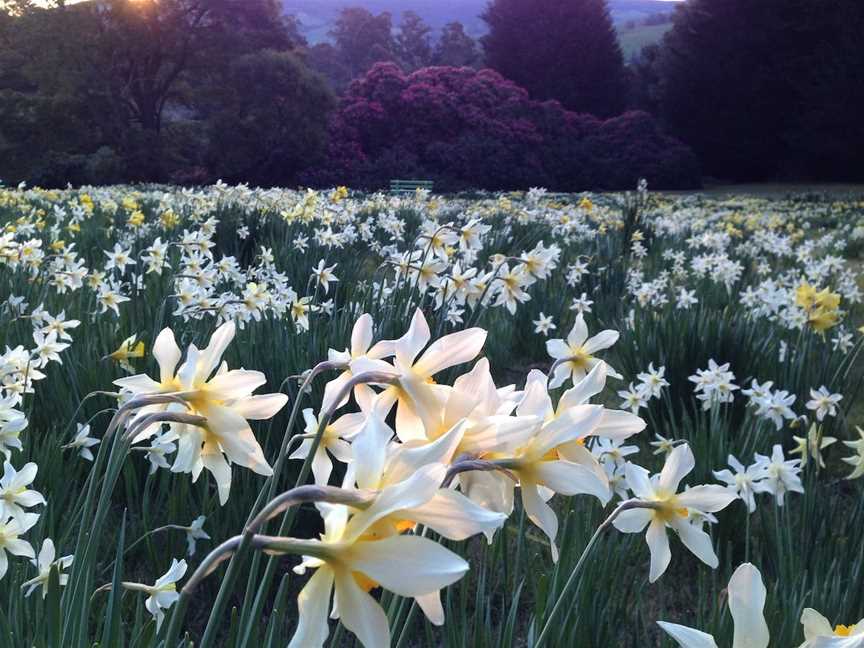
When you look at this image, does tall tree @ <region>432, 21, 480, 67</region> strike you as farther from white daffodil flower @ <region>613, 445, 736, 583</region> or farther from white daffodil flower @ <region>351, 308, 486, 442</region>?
white daffodil flower @ <region>351, 308, 486, 442</region>

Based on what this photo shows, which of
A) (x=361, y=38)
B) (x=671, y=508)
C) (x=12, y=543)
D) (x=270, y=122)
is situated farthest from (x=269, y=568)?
(x=361, y=38)

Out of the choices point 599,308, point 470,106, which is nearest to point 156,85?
point 470,106

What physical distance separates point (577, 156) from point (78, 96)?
16510mm

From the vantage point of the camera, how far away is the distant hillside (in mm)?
125938

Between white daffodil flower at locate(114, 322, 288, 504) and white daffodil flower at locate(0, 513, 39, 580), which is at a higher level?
white daffodil flower at locate(114, 322, 288, 504)

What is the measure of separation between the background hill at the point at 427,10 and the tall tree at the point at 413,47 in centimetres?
6161

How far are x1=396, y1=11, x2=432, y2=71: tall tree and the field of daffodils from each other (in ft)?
167

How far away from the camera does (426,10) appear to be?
142 metres

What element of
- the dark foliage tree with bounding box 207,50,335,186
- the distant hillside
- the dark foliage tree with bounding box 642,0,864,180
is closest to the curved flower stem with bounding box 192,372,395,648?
the dark foliage tree with bounding box 207,50,335,186

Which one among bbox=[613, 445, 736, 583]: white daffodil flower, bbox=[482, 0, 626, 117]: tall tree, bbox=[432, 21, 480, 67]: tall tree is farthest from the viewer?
bbox=[432, 21, 480, 67]: tall tree

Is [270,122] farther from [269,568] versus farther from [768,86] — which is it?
[269,568]

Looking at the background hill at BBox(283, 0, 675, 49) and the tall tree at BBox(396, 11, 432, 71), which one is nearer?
the tall tree at BBox(396, 11, 432, 71)

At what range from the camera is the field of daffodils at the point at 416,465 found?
631 mm

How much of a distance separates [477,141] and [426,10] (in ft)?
416
